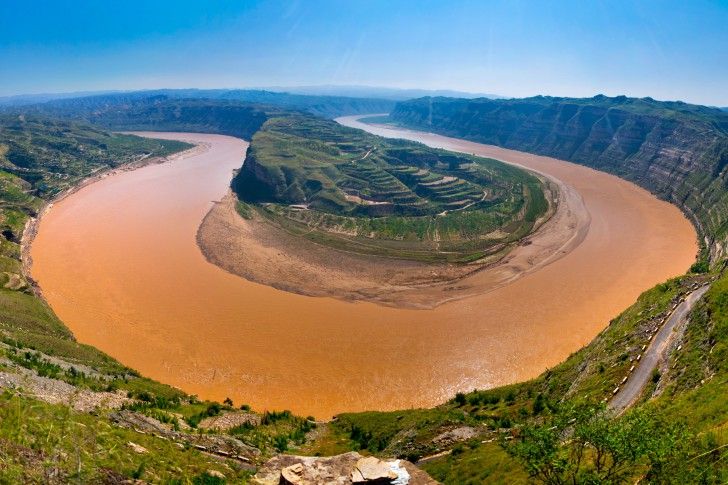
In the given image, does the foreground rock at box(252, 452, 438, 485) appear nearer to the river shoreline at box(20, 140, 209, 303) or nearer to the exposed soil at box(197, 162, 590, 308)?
the exposed soil at box(197, 162, 590, 308)

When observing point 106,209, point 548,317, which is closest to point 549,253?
point 548,317

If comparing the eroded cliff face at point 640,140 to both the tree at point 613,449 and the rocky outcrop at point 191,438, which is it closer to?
the tree at point 613,449

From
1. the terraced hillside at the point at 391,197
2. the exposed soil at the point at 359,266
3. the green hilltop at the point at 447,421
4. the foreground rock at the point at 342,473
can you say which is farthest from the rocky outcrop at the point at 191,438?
the terraced hillside at the point at 391,197

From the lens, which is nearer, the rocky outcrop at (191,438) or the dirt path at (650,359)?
the rocky outcrop at (191,438)

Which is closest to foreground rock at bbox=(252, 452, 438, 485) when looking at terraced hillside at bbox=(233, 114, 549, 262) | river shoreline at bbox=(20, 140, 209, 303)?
river shoreline at bbox=(20, 140, 209, 303)

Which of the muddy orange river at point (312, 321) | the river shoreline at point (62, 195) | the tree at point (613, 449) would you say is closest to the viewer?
the tree at point (613, 449)

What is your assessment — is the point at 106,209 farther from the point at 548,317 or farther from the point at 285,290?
the point at 548,317

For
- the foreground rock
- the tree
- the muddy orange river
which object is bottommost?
the muddy orange river
